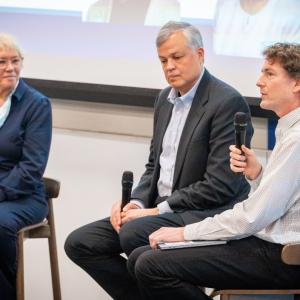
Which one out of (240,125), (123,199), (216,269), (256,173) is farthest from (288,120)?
(123,199)

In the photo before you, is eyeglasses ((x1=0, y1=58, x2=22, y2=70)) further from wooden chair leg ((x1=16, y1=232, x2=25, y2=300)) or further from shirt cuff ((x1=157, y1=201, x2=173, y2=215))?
shirt cuff ((x1=157, y1=201, x2=173, y2=215))

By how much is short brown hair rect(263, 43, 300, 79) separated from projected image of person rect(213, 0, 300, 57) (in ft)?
3.08

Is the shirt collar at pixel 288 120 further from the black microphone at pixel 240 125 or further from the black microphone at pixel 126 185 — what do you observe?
the black microphone at pixel 126 185

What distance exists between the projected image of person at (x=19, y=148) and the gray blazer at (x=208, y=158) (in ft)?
2.18

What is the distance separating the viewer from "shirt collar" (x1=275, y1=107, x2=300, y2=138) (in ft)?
7.23

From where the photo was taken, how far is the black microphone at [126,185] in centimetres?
257

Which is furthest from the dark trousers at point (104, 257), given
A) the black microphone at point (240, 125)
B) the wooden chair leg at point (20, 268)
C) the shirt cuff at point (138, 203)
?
the black microphone at point (240, 125)

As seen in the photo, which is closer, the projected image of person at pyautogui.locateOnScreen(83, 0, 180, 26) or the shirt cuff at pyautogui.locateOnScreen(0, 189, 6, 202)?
the shirt cuff at pyautogui.locateOnScreen(0, 189, 6, 202)

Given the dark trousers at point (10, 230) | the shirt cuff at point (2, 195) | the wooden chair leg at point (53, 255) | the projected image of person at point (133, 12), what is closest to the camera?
the dark trousers at point (10, 230)

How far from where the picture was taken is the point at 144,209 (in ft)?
8.87

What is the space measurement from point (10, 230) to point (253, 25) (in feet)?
4.87

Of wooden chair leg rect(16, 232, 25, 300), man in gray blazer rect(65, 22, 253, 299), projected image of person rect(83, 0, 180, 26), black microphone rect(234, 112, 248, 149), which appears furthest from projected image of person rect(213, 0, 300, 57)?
wooden chair leg rect(16, 232, 25, 300)

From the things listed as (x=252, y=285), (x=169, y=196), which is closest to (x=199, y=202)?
(x=169, y=196)

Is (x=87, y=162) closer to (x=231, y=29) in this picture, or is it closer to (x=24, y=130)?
(x=24, y=130)
